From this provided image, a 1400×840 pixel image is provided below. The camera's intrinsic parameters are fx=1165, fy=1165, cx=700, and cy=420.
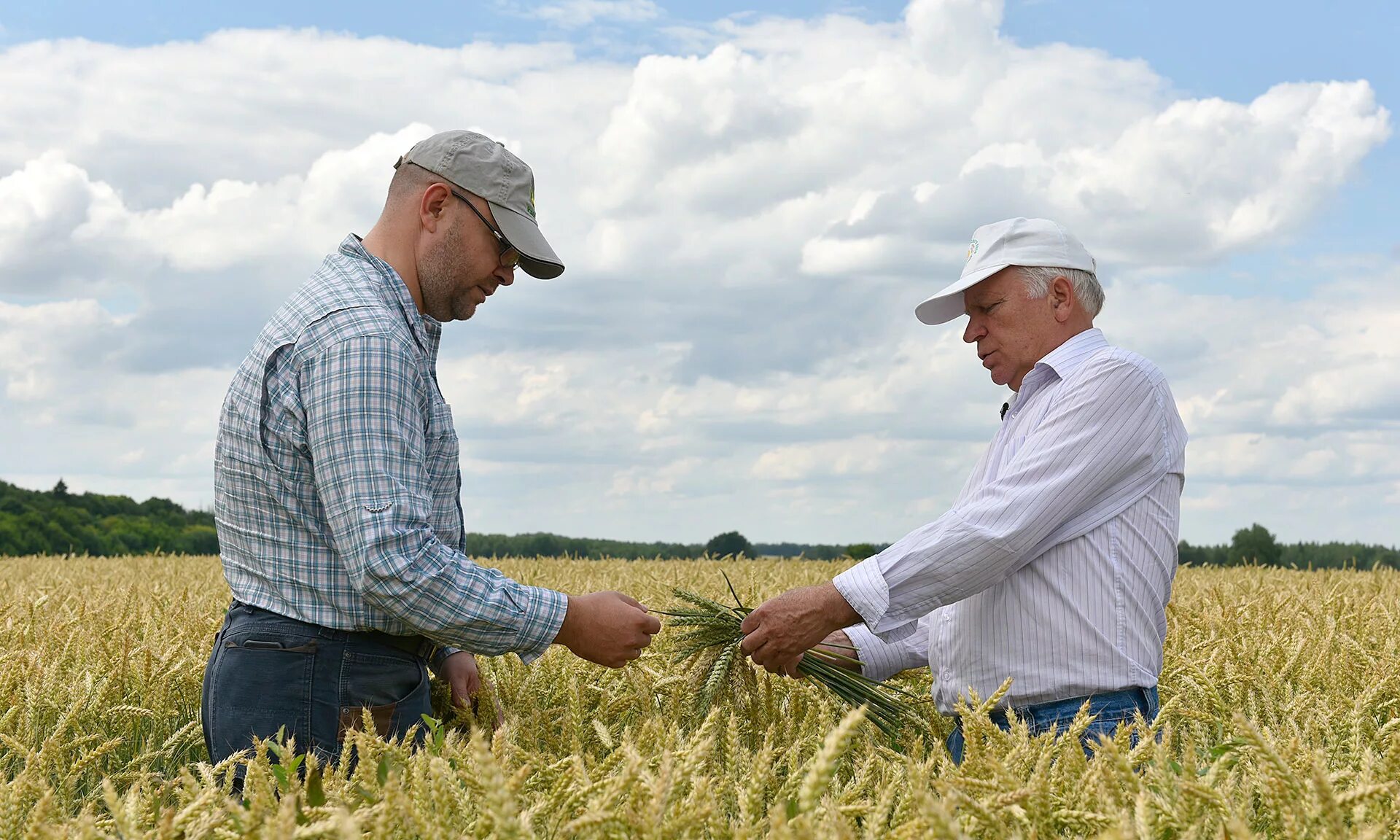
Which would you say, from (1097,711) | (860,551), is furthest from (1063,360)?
(860,551)

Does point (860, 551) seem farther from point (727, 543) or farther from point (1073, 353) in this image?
point (1073, 353)

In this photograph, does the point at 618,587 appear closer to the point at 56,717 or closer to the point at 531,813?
the point at 56,717

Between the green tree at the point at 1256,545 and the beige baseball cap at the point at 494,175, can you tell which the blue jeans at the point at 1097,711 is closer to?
the beige baseball cap at the point at 494,175

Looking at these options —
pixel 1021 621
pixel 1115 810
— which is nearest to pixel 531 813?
pixel 1115 810

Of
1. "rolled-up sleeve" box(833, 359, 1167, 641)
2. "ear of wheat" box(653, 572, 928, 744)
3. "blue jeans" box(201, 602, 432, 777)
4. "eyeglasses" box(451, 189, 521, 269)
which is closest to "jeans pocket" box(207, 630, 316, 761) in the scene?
"blue jeans" box(201, 602, 432, 777)

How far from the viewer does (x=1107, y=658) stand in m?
3.05

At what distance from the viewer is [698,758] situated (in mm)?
1794

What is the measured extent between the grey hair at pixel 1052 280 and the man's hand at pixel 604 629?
1.47m

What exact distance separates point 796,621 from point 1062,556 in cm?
74

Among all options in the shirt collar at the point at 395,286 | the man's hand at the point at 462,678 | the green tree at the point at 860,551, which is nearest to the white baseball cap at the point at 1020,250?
the shirt collar at the point at 395,286

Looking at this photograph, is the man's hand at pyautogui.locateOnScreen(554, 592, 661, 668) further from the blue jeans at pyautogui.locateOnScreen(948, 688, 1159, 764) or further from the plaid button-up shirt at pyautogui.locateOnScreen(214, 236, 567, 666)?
the blue jeans at pyautogui.locateOnScreen(948, 688, 1159, 764)

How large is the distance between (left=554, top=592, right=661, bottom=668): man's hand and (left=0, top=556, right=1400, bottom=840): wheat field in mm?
93

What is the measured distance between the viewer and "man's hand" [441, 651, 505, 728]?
11.2ft

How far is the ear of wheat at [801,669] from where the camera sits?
3262mm
